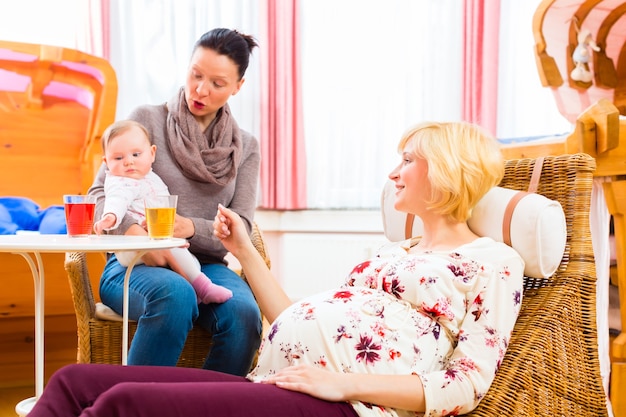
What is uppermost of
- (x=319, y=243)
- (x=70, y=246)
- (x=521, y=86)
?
(x=521, y=86)

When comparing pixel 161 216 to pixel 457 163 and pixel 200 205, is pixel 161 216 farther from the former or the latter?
pixel 457 163

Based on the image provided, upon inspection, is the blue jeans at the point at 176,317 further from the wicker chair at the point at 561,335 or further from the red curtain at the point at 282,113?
the red curtain at the point at 282,113

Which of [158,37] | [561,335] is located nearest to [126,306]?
[561,335]

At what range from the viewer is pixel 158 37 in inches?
147

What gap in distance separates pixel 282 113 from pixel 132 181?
6.81ft

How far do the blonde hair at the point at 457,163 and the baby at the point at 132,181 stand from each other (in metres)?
0.74

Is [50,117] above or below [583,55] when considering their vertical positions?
below

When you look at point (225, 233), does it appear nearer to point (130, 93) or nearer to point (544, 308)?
point (544, 308)

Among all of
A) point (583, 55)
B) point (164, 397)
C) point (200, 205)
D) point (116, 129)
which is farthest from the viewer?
point (583, 55)

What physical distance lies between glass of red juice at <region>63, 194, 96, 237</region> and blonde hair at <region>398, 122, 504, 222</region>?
2.61 ft

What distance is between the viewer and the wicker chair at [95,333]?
193cm

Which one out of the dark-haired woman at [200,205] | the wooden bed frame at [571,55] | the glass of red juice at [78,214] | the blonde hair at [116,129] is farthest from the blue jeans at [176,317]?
the wooden bed frame at [571,55]

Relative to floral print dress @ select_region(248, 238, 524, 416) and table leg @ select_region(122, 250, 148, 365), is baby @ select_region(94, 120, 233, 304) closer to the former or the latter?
table leg @ select_region(122, 250, 148, 365)

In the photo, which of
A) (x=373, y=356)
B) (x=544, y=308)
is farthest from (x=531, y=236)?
(x=373, y=356)
